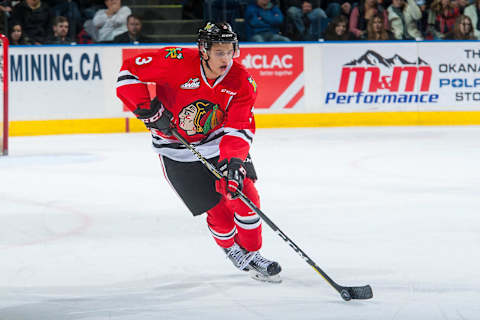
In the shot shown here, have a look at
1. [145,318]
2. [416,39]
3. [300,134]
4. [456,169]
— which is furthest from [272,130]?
[145,318]

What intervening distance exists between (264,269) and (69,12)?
671 centimetres

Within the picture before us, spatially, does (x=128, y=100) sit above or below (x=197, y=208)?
above

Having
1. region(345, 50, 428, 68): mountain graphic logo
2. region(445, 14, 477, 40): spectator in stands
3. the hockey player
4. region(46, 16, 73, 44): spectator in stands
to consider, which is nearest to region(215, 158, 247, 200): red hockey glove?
the hockey player

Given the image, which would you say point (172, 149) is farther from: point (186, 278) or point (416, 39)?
point (416, 39)

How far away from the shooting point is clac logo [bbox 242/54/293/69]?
926 cm

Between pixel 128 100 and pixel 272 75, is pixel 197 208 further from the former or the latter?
pixel 272 75

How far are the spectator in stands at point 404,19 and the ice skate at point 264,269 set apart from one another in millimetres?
6769

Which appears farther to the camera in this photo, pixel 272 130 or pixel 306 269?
pixel 272 130

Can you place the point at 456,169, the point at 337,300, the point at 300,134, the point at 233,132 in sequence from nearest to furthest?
the point at 337,300
the point at 233,132
the point at 456,169
the point at 300,134

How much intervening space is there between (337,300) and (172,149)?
94 cm

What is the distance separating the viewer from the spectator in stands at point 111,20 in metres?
9.23

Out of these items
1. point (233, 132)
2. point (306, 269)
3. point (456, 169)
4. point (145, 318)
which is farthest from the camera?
point (456, 169)

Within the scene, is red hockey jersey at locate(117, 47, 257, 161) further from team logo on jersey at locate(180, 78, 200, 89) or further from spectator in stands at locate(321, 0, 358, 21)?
spectator in stands at locate(321, 0, 358, 21)

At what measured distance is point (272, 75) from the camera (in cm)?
928
